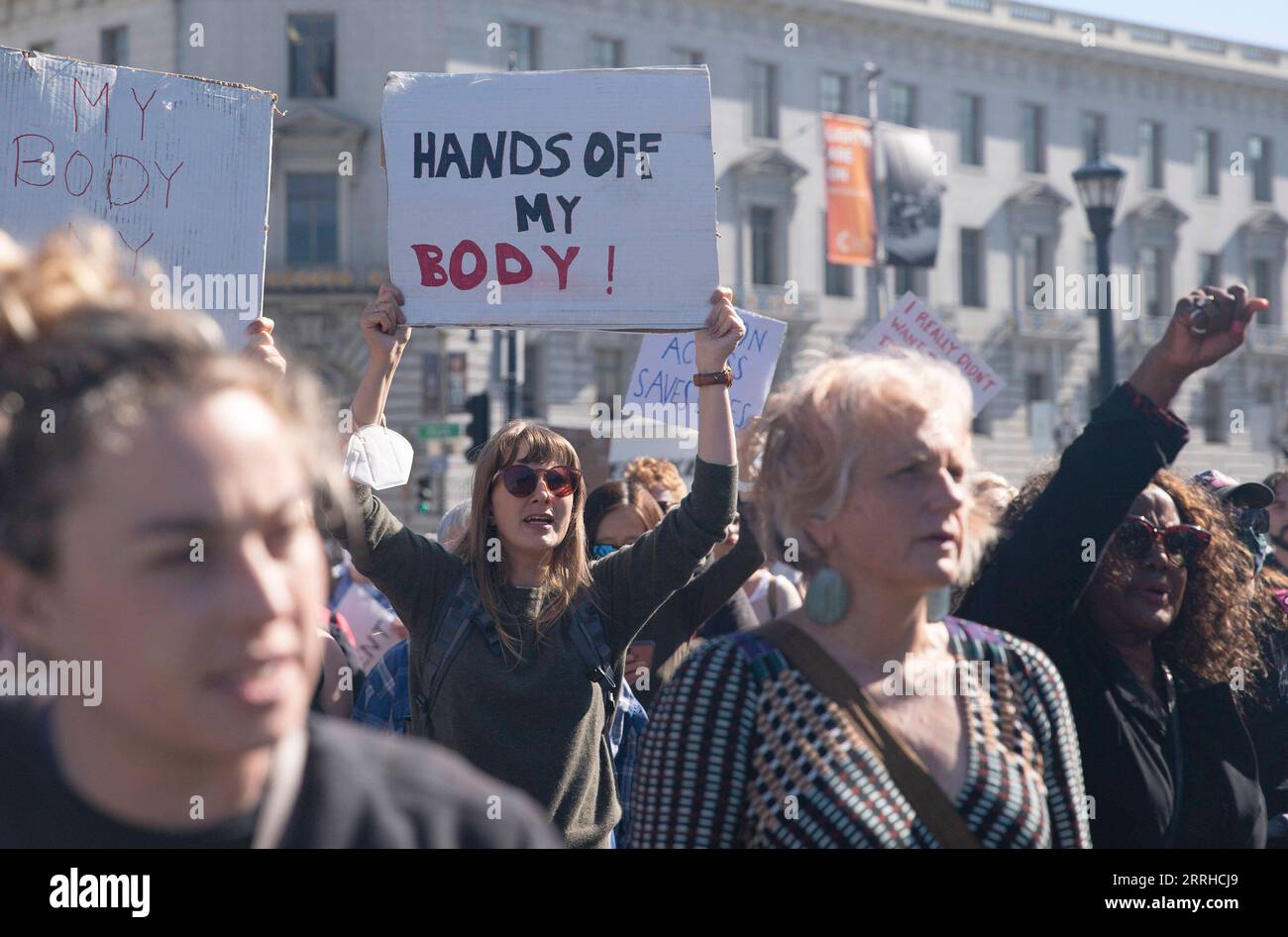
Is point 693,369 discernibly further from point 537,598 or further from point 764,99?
point 764,99

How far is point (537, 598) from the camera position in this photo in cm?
403

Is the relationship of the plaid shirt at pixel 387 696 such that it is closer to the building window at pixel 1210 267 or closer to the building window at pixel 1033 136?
the building window at pixel 1033 136

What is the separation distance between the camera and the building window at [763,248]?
1490 inches

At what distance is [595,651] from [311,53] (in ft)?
105

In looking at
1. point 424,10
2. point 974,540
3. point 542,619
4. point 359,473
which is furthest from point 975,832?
point 424,10

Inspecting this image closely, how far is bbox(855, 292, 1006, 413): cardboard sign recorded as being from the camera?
766 centimetres

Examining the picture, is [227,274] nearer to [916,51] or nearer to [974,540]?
[974,540]

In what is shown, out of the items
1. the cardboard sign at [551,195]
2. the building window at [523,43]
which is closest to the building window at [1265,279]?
the building window at [523,43]

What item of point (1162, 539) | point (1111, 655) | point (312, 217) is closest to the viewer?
point (1111, 655)

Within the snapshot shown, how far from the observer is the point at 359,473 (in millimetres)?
3996

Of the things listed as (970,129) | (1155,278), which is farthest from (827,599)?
(1155,278)
